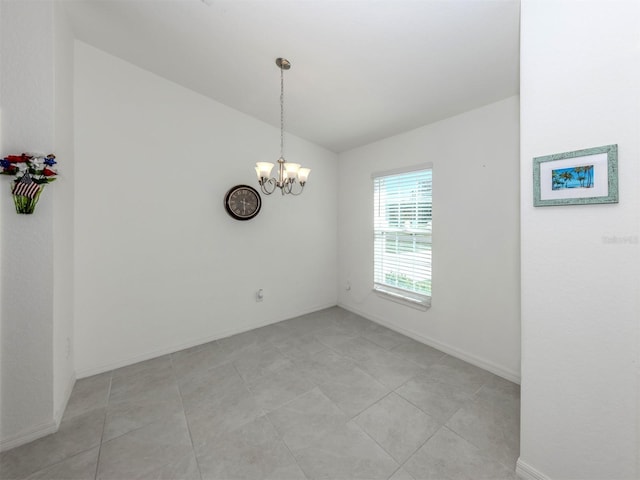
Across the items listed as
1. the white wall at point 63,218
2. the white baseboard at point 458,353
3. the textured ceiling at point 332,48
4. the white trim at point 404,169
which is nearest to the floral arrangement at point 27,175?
the white wall at point 63,218

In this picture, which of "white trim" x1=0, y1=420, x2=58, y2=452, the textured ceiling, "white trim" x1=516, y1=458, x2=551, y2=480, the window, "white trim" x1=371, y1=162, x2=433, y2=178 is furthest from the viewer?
the window

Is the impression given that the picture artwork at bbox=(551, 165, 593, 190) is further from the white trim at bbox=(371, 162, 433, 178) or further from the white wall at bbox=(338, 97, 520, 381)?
the white trim at bbox=(371, 162, 433, 178)

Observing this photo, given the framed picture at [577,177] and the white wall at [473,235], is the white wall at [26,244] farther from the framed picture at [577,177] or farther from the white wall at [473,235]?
the white wall at [473,235]

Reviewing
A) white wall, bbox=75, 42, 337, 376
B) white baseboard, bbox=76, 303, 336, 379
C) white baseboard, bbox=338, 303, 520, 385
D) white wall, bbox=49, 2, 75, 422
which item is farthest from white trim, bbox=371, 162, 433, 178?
white wall, bbox=49, 2, 75, 422

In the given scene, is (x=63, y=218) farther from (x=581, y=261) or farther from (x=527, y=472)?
(x=527, y=472)

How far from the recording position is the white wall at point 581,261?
3.59 ft

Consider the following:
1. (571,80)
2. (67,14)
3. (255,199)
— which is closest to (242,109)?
(255,199)

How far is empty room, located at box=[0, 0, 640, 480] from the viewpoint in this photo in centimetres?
121

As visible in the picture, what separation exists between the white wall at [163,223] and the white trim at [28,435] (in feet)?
2.33

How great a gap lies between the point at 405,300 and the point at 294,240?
5.69ft

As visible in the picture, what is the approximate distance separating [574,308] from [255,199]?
3020 mm

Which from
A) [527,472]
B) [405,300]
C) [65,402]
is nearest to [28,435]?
[65,402]

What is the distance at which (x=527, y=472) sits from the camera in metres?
1.40

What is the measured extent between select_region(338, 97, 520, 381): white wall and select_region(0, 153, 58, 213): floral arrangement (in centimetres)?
323
